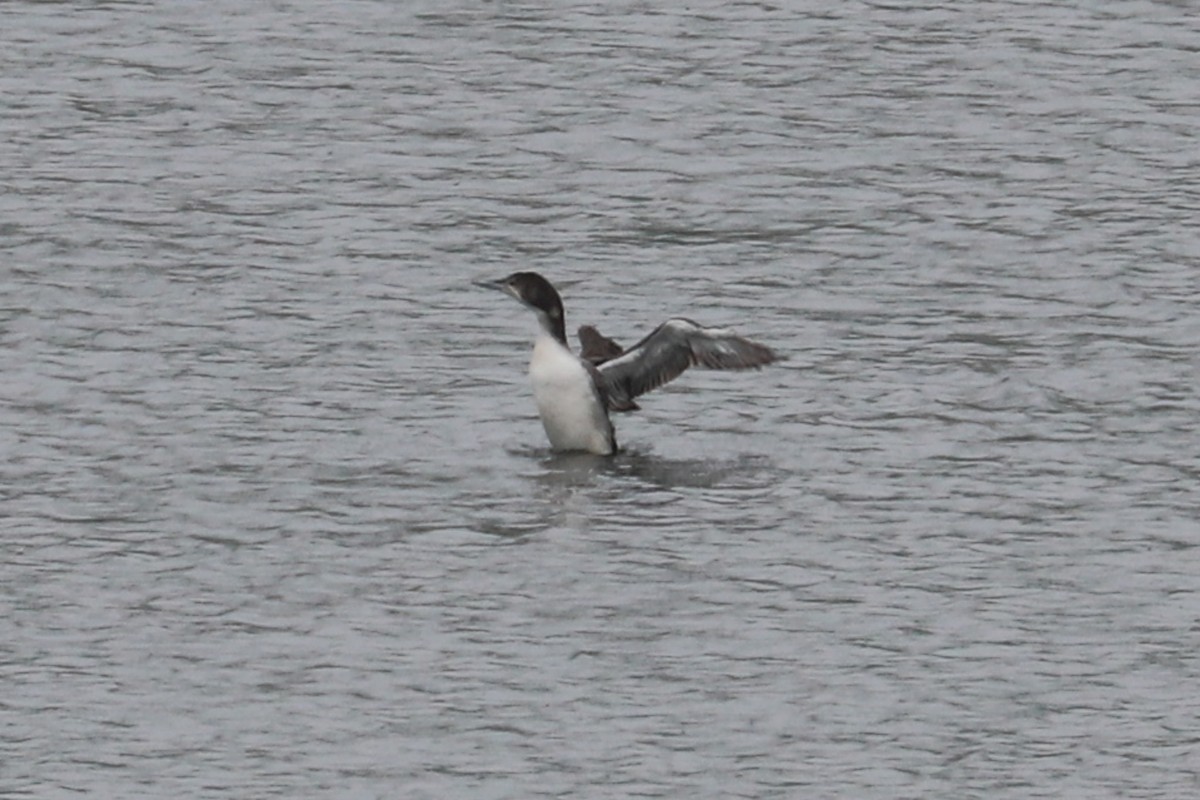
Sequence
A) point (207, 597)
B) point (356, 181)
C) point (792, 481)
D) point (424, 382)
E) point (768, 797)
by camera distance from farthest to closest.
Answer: point (356, 181) → point (424, 382) → point (792, 481) → point (207, 597) → point (768, 797)

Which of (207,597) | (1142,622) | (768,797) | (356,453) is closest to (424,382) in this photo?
(356,453)

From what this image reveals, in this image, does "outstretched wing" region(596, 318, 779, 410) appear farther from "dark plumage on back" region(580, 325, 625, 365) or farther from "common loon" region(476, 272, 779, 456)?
"dark plumage on back" region(580, 325, 625, 365)

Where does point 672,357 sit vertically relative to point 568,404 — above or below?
above

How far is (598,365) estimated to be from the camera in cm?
1920

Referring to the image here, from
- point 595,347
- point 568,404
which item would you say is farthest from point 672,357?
point 568,404

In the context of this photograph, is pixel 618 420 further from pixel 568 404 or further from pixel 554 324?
pixel 568 404

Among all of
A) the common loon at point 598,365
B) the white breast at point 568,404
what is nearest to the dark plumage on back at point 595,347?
the common loon at point 598,365

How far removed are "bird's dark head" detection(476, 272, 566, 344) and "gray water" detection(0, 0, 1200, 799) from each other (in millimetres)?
721

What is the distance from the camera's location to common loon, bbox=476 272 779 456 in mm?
18719

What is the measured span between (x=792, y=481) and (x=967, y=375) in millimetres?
2448

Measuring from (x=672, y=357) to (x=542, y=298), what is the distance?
2.66 feet

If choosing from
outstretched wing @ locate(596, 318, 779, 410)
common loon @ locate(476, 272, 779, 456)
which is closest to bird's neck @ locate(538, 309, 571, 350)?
common loon @ locate(476, 272, 779, 456)

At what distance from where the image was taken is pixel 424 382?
66.0ft

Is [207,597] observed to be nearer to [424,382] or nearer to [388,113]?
[424,382]
